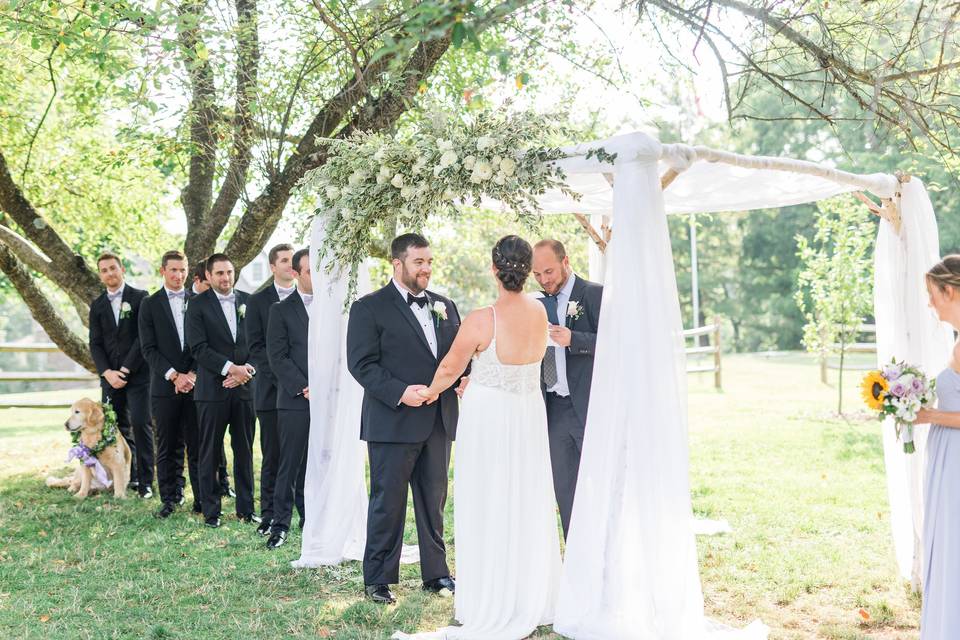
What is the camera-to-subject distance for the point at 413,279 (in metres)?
5.62

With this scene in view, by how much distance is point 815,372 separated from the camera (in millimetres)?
27031

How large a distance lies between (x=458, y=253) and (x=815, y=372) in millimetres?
12452

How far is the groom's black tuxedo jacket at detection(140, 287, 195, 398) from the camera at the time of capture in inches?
336

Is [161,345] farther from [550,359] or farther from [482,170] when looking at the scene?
[482,170]

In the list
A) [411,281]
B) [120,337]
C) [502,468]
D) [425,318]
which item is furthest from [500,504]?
[120,337]

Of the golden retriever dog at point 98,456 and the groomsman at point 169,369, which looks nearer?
the groomsman at point 169,369

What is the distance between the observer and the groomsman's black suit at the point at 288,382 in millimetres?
7289

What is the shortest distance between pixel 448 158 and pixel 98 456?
227 inches

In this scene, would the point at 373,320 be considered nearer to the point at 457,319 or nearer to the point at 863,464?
the point at 457,319

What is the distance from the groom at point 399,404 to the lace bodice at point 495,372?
517 mm

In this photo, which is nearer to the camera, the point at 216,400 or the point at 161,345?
the point at 216,400

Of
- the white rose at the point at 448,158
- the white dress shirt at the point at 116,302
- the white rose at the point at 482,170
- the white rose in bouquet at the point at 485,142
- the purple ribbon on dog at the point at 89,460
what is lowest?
the purple ribbon on dog at the point at 89,460

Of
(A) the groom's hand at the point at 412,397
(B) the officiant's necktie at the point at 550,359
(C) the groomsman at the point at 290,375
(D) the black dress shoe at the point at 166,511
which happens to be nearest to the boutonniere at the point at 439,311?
(A) the groom's hand at the point at 412,397

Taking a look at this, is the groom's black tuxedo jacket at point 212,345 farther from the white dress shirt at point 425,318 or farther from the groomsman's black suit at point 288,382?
the white dress shirt at point 425,318
